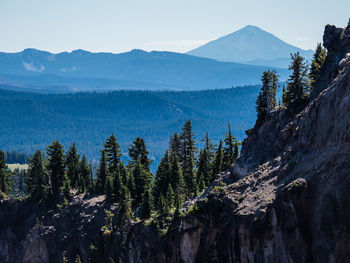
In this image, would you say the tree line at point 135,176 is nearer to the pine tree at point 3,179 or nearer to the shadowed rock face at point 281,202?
the pine tree at point 3,179

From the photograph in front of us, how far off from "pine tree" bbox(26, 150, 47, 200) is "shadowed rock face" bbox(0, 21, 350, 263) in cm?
2111

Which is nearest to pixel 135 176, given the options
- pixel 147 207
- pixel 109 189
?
pixel 109 189

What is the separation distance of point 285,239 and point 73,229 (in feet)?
129

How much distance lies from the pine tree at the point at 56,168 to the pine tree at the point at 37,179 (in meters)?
1.18

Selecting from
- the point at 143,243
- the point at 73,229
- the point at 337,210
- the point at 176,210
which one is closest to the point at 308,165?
the point at 337,210

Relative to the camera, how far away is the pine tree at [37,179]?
75306mm

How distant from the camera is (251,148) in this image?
48625 millimetres

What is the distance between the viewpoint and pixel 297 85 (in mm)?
48375

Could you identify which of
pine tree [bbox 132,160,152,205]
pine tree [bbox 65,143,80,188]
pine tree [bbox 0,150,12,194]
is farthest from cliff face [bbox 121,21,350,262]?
pine tree [bbox 0,150,12,194]

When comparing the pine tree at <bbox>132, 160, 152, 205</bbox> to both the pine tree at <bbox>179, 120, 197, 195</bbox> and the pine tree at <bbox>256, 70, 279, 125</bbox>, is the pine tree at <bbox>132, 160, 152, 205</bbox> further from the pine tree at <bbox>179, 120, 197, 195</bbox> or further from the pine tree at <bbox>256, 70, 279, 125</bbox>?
the pine tree at <bbox>256, 70, 279, 125</bbox>

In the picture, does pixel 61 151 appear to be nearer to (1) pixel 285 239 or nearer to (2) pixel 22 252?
(2) pixel 22 252

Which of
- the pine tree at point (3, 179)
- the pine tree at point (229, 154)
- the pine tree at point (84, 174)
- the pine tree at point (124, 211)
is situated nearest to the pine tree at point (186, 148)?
the pine tree at point (229, 154)

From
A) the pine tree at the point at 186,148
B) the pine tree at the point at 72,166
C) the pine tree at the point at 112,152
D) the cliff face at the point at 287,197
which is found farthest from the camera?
the pine tree at the point at 72,166

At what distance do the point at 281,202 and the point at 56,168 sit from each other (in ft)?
157
